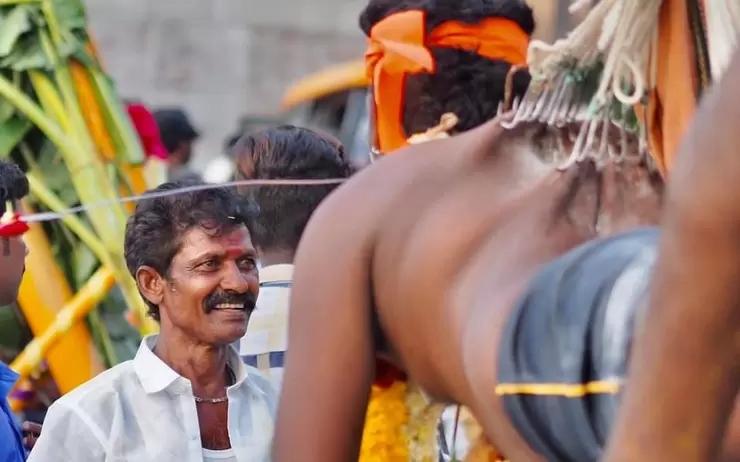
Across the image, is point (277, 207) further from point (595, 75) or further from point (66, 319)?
point (595, 75)

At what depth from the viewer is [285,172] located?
361 cm

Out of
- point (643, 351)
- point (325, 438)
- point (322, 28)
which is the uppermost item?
point (643, 351)

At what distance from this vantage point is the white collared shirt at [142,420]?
2756 mm

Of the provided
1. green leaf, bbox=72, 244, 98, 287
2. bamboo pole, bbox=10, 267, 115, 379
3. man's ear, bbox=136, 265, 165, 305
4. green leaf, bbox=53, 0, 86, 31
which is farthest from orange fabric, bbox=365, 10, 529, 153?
green leaf, bbox=53, 0, 86, 31

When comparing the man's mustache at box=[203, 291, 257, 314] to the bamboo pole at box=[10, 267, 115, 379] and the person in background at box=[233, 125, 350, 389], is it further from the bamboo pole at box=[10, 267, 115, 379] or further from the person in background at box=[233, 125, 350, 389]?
the bamboo pole at box=[10, 267, 115, 379]

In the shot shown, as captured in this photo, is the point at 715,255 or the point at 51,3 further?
the point at 51,3

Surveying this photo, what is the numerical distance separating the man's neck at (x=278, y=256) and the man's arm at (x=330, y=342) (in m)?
1.44

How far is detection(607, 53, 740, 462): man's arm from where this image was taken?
3.99 ft

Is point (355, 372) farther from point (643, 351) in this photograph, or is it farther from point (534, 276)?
point (643, 351)

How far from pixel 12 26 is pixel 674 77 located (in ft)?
9.81

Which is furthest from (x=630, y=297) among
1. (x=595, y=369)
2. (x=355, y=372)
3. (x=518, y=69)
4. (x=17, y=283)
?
(x=17, y=283)

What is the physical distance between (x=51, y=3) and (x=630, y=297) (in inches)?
131

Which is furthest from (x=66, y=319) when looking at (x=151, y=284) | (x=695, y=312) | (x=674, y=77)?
(x=695, y=312)

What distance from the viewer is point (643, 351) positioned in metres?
1.30
